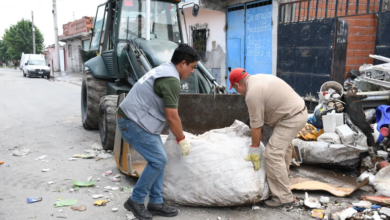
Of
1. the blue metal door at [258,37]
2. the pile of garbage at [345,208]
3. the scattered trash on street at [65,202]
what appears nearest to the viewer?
the pile of garbage at [345,208]

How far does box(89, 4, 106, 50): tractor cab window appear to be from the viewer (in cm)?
695

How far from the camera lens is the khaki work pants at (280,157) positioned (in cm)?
343

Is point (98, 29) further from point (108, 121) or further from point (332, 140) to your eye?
point (332, 140)

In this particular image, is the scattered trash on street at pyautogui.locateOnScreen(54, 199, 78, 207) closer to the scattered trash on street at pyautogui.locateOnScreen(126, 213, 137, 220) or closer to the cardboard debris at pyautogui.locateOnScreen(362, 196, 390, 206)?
the scattered trash on street at pyautogui.locateOnScreen(126, 213, 137, 220)

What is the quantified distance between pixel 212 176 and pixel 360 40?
5721 mm

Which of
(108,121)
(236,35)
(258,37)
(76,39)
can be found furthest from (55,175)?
(76,39)

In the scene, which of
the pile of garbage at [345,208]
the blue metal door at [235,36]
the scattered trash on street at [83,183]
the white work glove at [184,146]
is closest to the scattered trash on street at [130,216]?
the white work glove at [184,146]

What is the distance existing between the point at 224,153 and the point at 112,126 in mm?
2180

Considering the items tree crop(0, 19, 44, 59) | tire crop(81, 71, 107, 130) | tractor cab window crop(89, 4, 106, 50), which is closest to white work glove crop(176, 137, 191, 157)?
tire crop(81, 71, 107, 130)

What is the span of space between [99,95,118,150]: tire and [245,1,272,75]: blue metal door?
224 inches

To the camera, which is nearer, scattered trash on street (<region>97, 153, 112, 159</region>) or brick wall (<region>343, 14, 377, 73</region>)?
scattered trash on street (<region>97, 153, 112, 159</region>)

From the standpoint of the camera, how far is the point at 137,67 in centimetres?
562

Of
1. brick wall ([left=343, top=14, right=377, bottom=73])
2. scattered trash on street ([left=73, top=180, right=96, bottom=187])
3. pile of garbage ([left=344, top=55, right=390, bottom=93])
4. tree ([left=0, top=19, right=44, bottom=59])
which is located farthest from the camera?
tree ([left=0, top=19, right=44, bottom=59])

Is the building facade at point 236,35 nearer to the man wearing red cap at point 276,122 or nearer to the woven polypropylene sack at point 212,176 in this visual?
the man wearing red cap at point 276,122
